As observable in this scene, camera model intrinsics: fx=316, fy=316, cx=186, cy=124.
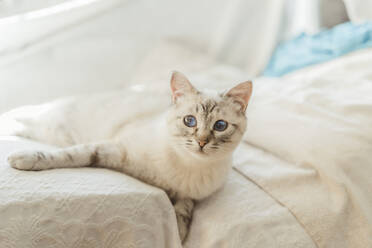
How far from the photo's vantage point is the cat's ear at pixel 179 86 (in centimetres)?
130

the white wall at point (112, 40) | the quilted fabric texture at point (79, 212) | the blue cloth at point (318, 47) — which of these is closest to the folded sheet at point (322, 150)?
the blue cloth at point (318, 47)

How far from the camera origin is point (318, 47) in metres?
2.33

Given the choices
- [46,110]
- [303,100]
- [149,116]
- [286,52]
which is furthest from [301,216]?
[286,52]

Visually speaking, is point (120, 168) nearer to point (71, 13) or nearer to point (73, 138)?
point (73, 138)

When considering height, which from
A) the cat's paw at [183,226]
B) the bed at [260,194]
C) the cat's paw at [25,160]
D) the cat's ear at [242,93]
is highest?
the cat's ear at [242,93]

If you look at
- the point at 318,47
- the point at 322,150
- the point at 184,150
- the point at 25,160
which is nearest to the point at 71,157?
the point at 25,160

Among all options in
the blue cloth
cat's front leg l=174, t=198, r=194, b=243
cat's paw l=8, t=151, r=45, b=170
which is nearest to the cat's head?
cat's front leg l=174, t=198, r=194, b=243

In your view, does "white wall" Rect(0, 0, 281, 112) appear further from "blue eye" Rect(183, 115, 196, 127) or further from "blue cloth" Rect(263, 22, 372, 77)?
"blue eye" Rect(183, 115, 196, 127)

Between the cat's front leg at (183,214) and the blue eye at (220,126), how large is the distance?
0.32 meters

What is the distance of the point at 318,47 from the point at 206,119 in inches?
60.4

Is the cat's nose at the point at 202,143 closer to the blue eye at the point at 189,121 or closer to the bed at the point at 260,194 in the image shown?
the blue eye at the point at 189,121

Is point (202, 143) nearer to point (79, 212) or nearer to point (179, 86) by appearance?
point (179, 86)

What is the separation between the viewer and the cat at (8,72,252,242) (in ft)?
3.94

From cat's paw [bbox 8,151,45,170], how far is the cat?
0.06 metres
